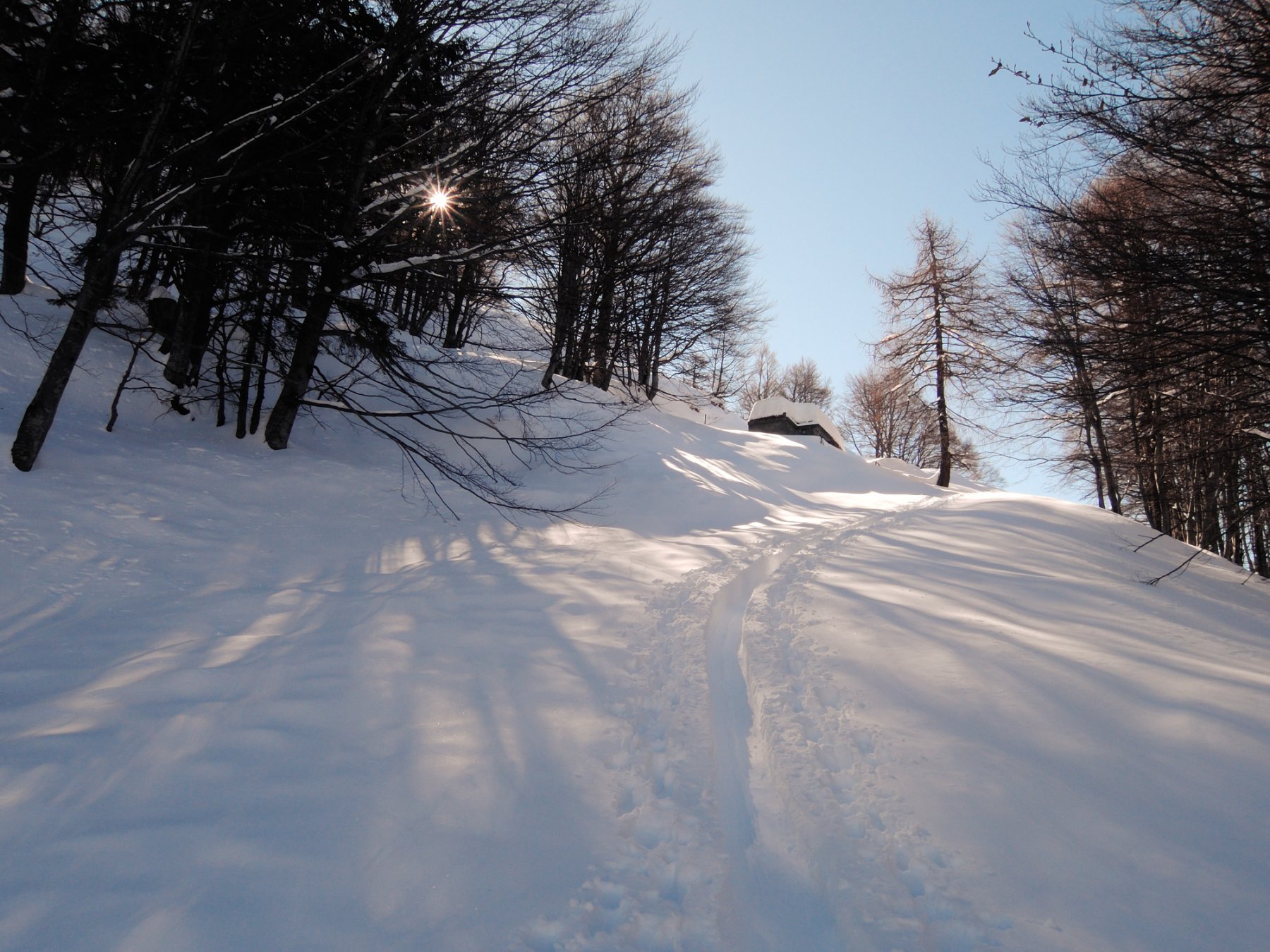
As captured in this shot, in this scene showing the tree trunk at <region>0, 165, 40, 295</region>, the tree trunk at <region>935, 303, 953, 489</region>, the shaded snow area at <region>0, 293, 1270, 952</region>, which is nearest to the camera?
the shaded snow area at <region>0, 293, 1270, 952</region>

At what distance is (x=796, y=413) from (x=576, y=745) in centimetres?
2643

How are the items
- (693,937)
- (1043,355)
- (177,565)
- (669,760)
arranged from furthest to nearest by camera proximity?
1. (1043,355)
2. (177,565)
3. (669,760)
4. (693,937)

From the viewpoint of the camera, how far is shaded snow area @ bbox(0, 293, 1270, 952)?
221 centimetres

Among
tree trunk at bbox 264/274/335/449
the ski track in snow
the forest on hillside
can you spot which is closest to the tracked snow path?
the ski track in snow

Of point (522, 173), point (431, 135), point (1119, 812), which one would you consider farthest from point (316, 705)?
point (431, 135)

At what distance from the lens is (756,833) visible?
279cm

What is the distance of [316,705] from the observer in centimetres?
329

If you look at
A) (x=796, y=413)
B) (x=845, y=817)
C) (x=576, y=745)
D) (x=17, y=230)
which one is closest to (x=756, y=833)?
(x=845, y=817)

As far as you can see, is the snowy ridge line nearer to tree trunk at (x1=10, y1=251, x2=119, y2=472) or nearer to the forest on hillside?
the forest on hillside

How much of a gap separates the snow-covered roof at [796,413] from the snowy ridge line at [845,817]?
24.5m

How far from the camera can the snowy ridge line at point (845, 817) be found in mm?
2299

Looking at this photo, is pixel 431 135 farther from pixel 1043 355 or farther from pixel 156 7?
pixel 1043 355

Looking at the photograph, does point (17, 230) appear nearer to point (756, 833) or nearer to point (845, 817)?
point (756, 833)

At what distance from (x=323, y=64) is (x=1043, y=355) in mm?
9576
